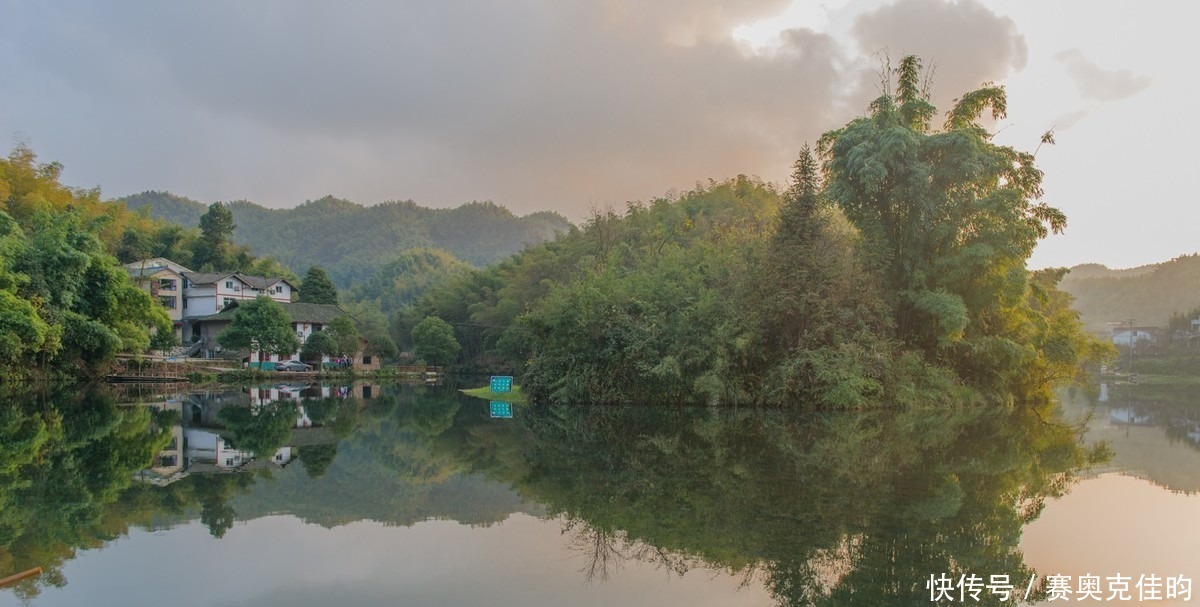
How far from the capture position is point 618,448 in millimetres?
14172

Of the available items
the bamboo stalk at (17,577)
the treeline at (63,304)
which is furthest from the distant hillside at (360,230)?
the bamboo stalk at (17,577)

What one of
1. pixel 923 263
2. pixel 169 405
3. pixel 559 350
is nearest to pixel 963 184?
pixel 923 263

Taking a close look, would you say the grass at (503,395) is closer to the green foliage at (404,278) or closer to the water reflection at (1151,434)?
the water reflection at (1151,434)

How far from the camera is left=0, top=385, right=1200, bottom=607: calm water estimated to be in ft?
20.3

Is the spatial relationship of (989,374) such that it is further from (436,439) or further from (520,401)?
(436,439)

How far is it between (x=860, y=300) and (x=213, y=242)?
53918 mm

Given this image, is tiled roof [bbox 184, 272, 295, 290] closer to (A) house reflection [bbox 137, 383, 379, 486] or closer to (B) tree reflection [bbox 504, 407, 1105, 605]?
(A) house reflection [bbox 137, 383, 379, 486]

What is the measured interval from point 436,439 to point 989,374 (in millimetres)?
18486

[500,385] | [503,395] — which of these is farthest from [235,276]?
[503,395]

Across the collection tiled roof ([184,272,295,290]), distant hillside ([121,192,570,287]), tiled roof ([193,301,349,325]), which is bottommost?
tiled roof ([193,301,349,325])

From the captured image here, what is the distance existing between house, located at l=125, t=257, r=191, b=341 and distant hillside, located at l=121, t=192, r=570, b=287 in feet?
157

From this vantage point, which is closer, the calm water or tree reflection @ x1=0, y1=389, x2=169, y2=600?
the calm water

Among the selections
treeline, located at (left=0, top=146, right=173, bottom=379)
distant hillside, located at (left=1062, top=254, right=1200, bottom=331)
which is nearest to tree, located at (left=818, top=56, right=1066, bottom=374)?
treeline, located at (left=0, top=146, right=173, bottom=379)

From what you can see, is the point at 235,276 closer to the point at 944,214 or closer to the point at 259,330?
the point at 259,330
